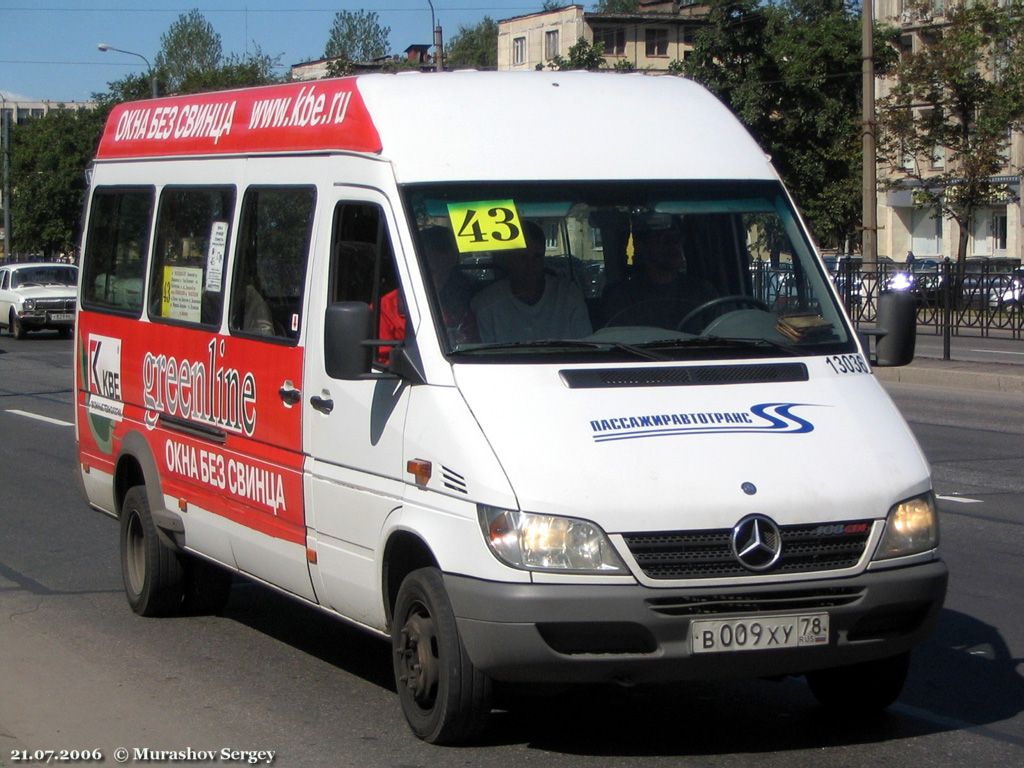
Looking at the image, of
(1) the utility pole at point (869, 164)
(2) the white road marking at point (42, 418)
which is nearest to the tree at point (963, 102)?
(1) the utility pole at point (869, 164)

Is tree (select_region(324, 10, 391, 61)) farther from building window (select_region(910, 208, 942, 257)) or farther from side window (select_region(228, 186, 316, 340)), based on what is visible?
side window (select_region(228, 186, 316, 340))

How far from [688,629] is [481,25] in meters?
134

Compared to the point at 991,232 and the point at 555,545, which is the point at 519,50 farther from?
the point at 555,545

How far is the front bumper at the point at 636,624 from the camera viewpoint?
4957mm

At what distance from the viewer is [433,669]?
17.7 feet

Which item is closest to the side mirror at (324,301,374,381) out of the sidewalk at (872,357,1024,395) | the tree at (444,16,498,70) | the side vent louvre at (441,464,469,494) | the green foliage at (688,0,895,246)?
the side vent louvre at (441,464,469,494)

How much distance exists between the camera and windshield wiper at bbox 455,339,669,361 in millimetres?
5551

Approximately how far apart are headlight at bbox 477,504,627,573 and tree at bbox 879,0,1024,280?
37303mm

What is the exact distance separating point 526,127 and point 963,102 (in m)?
38.2

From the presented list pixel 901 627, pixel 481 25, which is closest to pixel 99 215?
pixel 901 627

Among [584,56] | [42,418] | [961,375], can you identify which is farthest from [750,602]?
[584,56]

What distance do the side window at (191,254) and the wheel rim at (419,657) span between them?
7.30 ft

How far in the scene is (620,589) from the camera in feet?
16.3

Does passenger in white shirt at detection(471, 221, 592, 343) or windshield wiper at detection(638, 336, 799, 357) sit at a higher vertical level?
passenger in white shirt at detection(471, 221, 592, 343)
